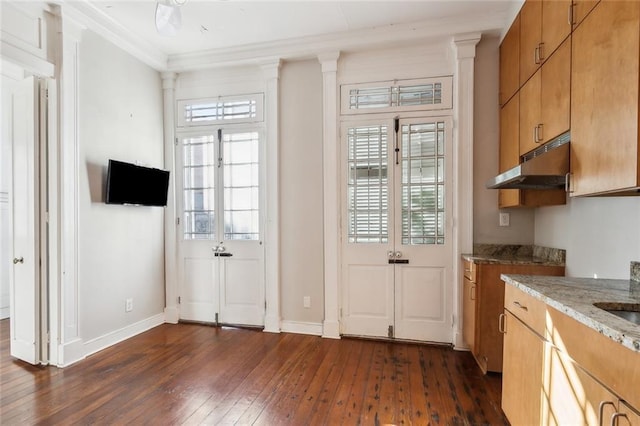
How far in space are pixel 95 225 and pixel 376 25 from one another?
133 inches

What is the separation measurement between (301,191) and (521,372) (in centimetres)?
254

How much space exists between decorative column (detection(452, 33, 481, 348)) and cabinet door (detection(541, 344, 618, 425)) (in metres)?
1.74

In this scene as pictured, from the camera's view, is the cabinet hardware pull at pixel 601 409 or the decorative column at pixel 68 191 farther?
the decorative column at pixel 68 191

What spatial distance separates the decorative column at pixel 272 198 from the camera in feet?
11.9

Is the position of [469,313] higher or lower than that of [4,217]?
lower

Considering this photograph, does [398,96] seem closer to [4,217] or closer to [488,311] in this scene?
[488,311]

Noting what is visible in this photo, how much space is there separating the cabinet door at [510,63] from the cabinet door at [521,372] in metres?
1.94

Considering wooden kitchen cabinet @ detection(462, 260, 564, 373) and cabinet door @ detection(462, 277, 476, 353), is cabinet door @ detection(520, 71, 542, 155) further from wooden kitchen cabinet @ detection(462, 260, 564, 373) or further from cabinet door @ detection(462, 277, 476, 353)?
cabinet door @ detection(462, 277, 476, 353)

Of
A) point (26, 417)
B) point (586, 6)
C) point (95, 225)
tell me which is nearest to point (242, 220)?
point (95, 225)

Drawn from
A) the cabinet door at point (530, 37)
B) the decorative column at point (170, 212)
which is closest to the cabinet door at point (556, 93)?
the cabinet door at point (530, 37)

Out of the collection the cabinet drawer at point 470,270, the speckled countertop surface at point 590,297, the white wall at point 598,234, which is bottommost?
the cabinet drawer at point 470,270

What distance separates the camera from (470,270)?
9.53 feet

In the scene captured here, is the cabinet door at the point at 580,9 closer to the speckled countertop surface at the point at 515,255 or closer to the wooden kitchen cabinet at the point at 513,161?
the wooden kitchen cabinet at the point at 513,161

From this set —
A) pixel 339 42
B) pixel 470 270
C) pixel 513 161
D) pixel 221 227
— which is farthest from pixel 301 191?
pixel 513 161
